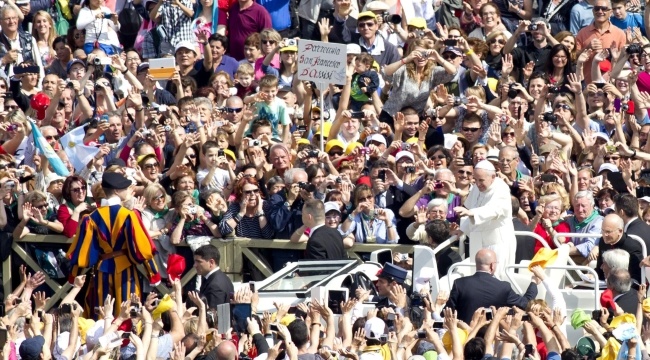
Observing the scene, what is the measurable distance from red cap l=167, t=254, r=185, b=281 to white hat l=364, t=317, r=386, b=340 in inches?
126

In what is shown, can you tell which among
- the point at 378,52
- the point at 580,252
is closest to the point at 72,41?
the point at 378,52

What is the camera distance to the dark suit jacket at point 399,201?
813 inches

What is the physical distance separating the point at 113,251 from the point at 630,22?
791 centimetres

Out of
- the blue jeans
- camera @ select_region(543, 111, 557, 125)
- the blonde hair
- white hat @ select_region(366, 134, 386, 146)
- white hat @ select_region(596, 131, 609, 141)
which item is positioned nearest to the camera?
white hat @ select_region(596, 131, 609, 141)

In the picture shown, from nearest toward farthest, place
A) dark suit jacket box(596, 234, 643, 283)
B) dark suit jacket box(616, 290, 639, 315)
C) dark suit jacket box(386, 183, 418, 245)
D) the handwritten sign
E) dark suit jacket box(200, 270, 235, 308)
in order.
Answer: dark suit jacket box(616, 290, 639, 315) → dark suit jacket box(596, 234, 643, 283) → dark suit jacket box(200, 270, 235, 308) → dark suit jacket box(386, 183, 418, 245) → the handwritten sign

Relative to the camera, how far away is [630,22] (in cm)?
2564

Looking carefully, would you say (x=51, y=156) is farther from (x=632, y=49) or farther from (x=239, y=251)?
(x=632, y=49)

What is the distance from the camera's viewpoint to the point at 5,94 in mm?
24188

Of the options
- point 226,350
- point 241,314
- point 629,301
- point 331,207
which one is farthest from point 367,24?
point 226,350

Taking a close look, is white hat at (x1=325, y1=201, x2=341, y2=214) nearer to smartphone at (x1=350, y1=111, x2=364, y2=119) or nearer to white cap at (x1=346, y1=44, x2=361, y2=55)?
smartphone at (x1=350, y1=111, x2=364, y2=119)

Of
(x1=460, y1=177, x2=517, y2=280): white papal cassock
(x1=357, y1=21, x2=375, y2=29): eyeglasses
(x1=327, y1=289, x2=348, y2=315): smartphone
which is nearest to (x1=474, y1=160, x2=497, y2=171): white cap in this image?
(x1=460, y1=177, x2=517, y2=280): white papal cassock

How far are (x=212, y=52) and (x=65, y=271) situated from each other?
→ 4.25 metres

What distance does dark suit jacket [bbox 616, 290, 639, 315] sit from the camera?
58.7 ft

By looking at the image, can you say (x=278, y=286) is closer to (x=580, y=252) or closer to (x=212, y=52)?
(x=580, y=252)
